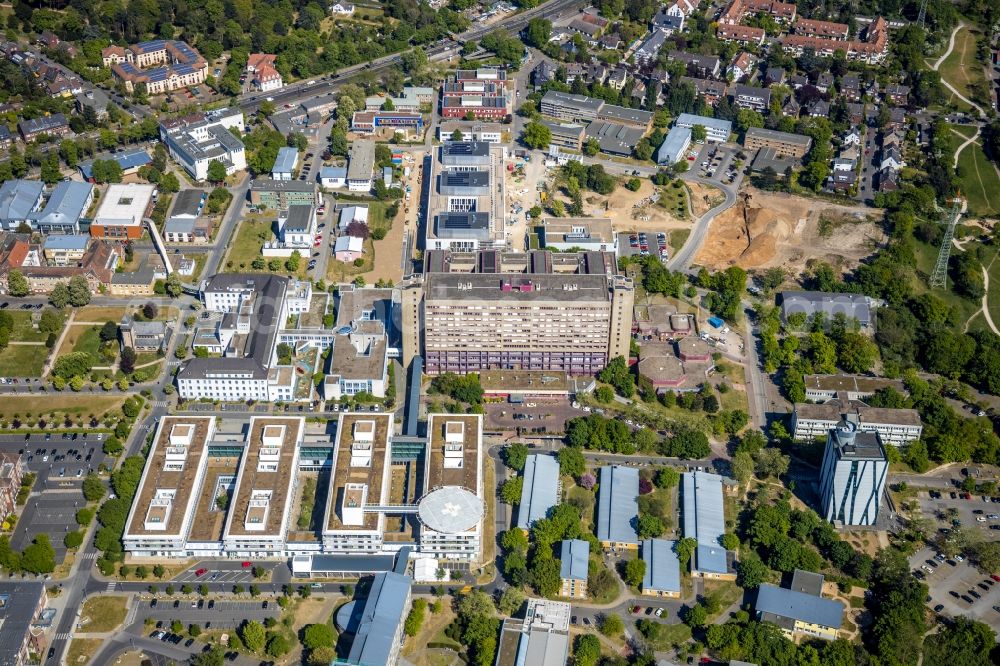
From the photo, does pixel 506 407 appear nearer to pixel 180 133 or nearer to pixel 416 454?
pixel 416 454

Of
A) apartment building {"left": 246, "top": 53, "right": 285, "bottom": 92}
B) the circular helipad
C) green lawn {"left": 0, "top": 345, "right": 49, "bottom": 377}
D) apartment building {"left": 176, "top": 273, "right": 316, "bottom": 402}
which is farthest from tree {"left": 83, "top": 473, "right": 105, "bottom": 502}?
apartment building {"left": 246, "top": 53, "right": 285, "bottom": 92}

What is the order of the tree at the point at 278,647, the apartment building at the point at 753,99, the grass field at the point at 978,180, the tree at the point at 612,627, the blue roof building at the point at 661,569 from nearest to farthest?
the tree at the point at 278,647 → the tree at the point at 612,627 → the blue roof building at the point at 661,569 → the grass field at the point at 978,180 → the apartment building at the point at 753,99

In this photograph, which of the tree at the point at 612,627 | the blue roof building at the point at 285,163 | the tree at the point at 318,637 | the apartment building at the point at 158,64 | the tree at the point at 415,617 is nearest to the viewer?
the tree at the point at 318,637

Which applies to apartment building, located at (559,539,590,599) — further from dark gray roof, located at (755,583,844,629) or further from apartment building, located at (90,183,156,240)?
apartment building, located at (90,183,156,240)

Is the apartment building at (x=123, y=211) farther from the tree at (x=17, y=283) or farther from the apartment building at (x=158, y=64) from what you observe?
the apartment building at (x=158, y=64)

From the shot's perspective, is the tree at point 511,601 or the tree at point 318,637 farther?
the tree at point 511,601

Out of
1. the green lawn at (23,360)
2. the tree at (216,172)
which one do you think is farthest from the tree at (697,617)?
the tree at (216,172)

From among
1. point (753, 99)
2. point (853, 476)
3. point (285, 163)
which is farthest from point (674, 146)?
point (853, 476)
